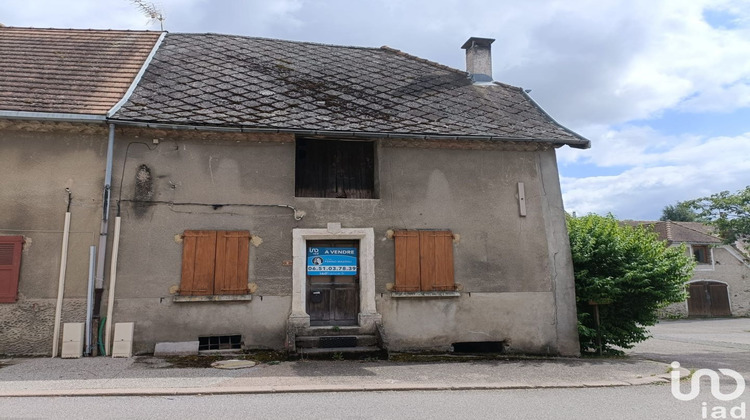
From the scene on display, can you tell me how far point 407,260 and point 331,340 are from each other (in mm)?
2064

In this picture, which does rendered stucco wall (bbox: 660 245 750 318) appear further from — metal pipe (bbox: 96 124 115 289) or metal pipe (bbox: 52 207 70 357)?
metal pipe (bbox: 52 207 70 357)

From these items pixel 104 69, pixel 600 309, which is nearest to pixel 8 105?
pixel 104 69

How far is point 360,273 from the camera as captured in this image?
360 inches

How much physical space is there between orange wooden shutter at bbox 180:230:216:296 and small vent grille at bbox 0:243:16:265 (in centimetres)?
272

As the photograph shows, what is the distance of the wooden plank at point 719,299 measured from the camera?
2811cm

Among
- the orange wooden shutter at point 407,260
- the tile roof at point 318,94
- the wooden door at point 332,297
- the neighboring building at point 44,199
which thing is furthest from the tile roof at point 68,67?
the orange wooden shutter at point 407,260

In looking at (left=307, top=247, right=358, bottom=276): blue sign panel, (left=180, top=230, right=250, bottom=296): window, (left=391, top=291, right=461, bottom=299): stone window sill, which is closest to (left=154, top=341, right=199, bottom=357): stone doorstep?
(left=180, top=230, right=250, bottom=296): window

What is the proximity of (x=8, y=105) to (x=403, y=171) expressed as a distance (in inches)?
277

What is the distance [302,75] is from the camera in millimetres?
11070

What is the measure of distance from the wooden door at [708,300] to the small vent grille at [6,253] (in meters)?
31.7

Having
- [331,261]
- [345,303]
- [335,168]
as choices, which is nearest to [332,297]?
[345,303]

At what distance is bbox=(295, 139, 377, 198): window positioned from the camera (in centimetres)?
970

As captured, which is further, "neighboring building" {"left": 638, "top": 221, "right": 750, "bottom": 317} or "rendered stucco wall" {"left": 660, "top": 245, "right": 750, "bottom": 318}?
"rendered stucco wall" {"left": 660, "top": 245, "right": 750, "bottom": 318}

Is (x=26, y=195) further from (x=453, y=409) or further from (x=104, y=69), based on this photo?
(x=453, y=409)
